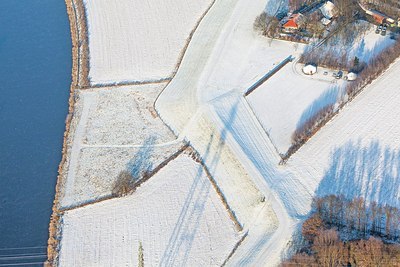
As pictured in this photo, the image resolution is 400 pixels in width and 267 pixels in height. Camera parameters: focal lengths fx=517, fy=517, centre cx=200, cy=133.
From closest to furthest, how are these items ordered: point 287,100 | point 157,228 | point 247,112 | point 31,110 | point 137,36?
point 157,228 < point 247,112 < point 287,100 < point 31,110 < point 137,36

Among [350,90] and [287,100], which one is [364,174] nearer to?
→ [350,90]

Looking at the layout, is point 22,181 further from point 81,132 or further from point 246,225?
point 246,225

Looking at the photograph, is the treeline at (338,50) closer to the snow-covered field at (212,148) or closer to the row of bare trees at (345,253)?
the snow-covered field at (212,148)

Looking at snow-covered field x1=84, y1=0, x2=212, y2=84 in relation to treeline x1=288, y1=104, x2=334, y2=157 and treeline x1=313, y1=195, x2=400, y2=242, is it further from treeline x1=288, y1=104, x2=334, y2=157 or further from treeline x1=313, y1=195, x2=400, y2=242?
treeline x1=313, y1=195, x2=400, y2=242

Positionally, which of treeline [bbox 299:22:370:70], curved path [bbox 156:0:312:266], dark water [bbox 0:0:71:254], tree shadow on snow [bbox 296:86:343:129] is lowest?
dark water [bbox 0:0:71:254]

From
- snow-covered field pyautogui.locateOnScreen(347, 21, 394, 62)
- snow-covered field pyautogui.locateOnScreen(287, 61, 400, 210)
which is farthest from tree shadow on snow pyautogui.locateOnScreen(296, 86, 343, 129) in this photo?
snow-covered field pyautogui.locateOnScreen(347, 21, 394, 62)

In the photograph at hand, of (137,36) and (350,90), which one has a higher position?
(350,90)

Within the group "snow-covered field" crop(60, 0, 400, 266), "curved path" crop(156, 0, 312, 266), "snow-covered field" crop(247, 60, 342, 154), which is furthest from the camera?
"snow-covered field" crop(247, 60, 342, 154)

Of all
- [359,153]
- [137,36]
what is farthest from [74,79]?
[359,153]
